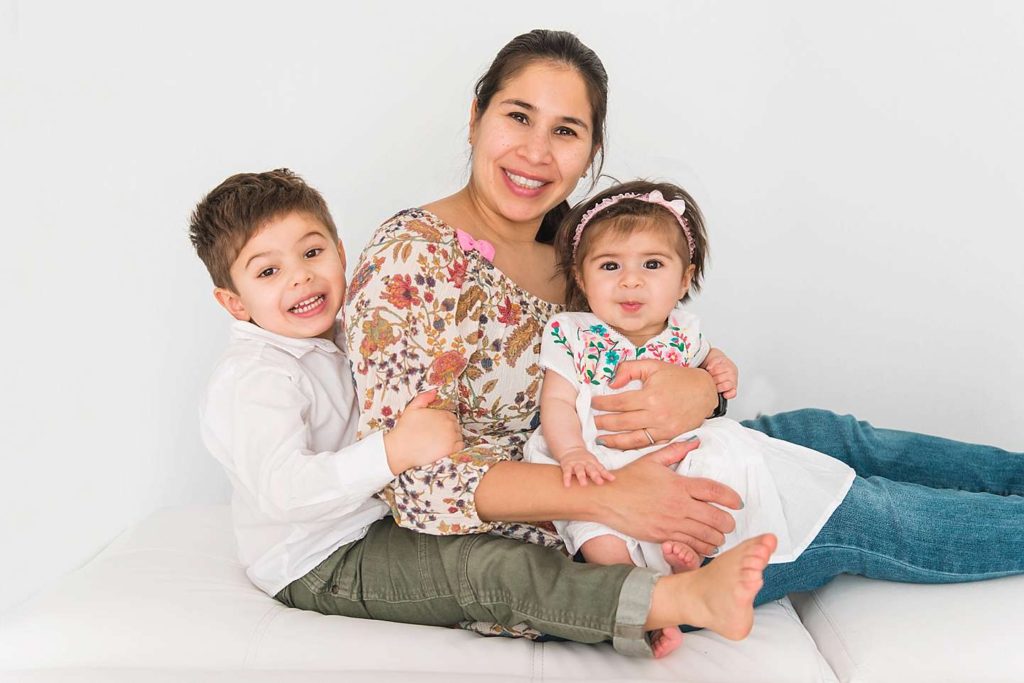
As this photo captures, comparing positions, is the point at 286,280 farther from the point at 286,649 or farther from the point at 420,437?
the point at 286,649

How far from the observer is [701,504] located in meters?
1.72

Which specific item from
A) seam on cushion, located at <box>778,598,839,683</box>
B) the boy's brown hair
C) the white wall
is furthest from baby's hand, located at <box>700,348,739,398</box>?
the white wall

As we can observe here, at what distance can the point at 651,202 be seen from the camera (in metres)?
2.03

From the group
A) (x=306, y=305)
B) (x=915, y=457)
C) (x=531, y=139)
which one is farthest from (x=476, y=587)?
(x=915, y=457)

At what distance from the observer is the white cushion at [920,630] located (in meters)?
1.67

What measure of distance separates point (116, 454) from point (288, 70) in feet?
4.30

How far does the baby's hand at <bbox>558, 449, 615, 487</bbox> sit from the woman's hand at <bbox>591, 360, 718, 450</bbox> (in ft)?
0.42

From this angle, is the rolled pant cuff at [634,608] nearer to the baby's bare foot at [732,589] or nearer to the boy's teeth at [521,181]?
the baby's bare foot at [732,589]

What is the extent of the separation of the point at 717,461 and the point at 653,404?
0.16 meters

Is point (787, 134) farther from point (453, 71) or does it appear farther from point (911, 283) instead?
point (453, 71)

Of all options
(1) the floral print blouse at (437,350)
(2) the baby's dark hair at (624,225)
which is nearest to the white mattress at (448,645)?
(1) the floral print blouse at (437,350)

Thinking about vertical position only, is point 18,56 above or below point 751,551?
above

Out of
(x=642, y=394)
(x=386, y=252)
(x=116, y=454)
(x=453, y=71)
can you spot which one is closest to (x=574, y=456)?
(x=642, y=394)

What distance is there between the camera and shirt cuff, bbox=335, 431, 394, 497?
1.73 meters
